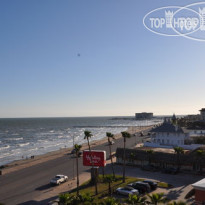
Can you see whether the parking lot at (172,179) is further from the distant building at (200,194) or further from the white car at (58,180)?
the distant building at (200,194)

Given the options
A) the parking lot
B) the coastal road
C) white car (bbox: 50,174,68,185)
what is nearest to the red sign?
white car (bbox: 50,174,68,185)

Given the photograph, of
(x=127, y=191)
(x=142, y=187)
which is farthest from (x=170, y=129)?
(x=127, y=191)

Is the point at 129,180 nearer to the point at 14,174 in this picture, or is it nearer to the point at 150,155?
the point at 150,155

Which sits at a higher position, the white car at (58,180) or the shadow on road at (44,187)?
the white car at (58,180)

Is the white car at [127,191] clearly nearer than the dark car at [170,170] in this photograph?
Yes

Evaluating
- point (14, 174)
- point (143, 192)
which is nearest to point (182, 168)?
point (143, 192)

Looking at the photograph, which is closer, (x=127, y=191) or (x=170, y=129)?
(x=127, y=191)

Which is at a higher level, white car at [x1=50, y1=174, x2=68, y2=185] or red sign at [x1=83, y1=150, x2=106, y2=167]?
red sign at [x1=83, y1=150, x2=106, y2=167]

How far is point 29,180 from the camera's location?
46.2 m

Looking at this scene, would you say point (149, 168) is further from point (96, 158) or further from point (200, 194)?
point (200, 194)

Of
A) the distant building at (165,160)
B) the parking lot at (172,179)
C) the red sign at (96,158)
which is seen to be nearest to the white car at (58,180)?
the red sign at (96,158)

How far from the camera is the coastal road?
36.7m

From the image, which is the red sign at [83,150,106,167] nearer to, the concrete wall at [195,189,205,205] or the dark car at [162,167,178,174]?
the dark car at [162,167,178,174]

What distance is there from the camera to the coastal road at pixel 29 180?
3666cm
